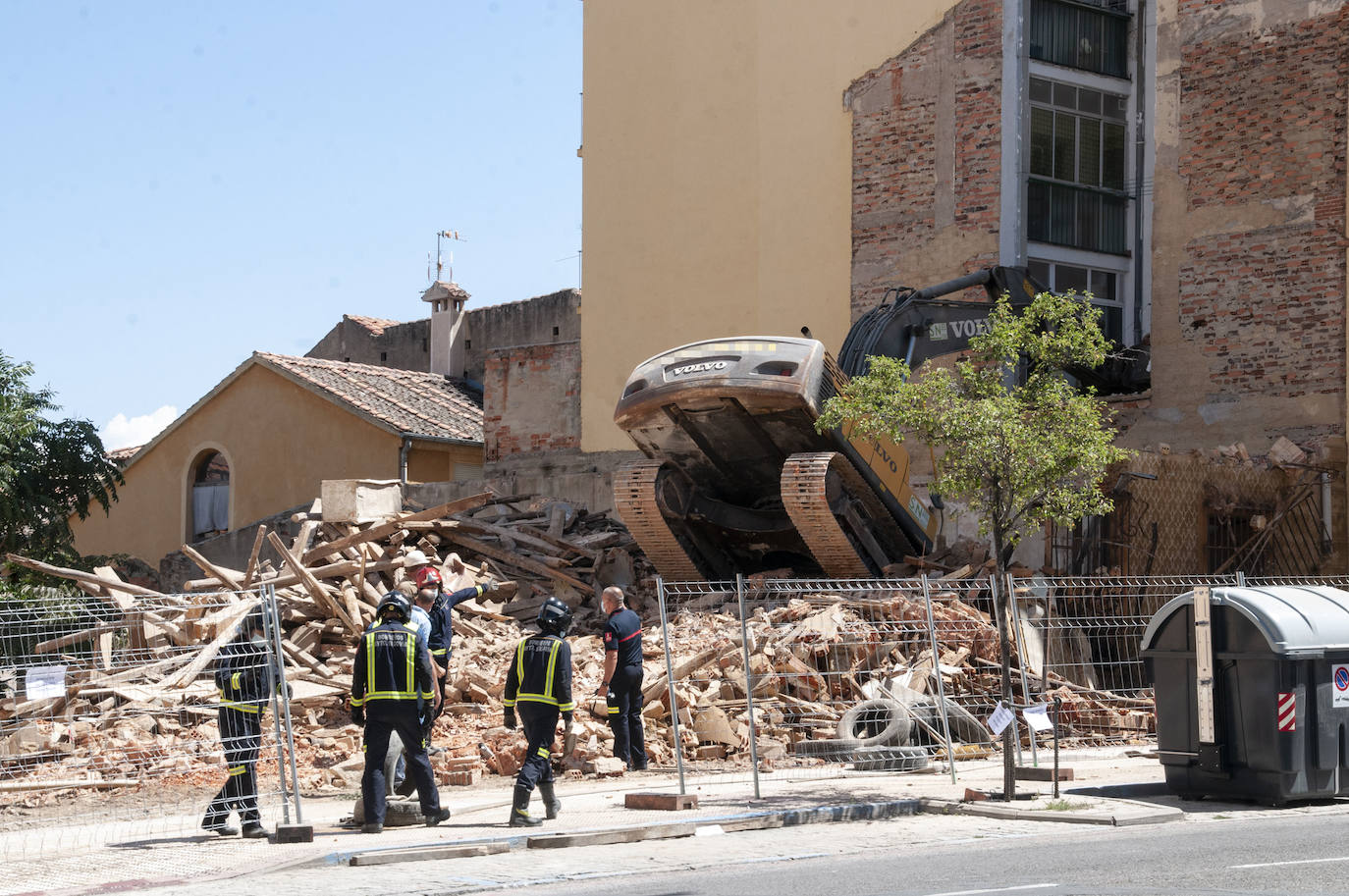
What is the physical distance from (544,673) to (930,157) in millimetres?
18830

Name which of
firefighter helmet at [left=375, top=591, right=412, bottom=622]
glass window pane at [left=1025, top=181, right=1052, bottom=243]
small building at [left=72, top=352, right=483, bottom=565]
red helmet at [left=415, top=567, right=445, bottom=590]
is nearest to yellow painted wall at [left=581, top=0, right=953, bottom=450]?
glass window pane at [left=1025, top=181, right=1052, bottom=243]

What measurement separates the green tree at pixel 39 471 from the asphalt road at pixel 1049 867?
1777 centimetres

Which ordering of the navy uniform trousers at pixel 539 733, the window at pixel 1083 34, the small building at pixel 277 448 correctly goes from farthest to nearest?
the small building at pixel 277 448
the window at pixel 1083 34
the navy uniform trousers at pixel 539 733

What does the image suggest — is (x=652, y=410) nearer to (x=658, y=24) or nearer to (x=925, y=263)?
(x=925, y=263)

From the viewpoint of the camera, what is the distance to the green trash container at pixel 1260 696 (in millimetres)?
11055

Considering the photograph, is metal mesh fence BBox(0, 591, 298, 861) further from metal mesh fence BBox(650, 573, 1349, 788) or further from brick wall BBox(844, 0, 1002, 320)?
brick wall BBox(844, 0, 1002, 320)

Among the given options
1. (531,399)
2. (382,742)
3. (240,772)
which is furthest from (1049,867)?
(531,399)

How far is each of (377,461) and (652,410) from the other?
16.1 meters

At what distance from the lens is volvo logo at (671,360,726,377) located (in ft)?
56.4

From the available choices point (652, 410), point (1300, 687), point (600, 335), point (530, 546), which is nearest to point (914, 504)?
point (652, 410)

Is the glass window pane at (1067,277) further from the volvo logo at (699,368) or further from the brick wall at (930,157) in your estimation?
the volvo logo at (699,368)

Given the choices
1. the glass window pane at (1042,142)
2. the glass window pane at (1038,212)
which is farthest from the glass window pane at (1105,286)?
the glass window pane at (1042,142)

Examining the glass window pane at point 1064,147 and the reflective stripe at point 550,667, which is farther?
the glass window pane at point 1064,147

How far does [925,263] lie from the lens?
27484 mm
